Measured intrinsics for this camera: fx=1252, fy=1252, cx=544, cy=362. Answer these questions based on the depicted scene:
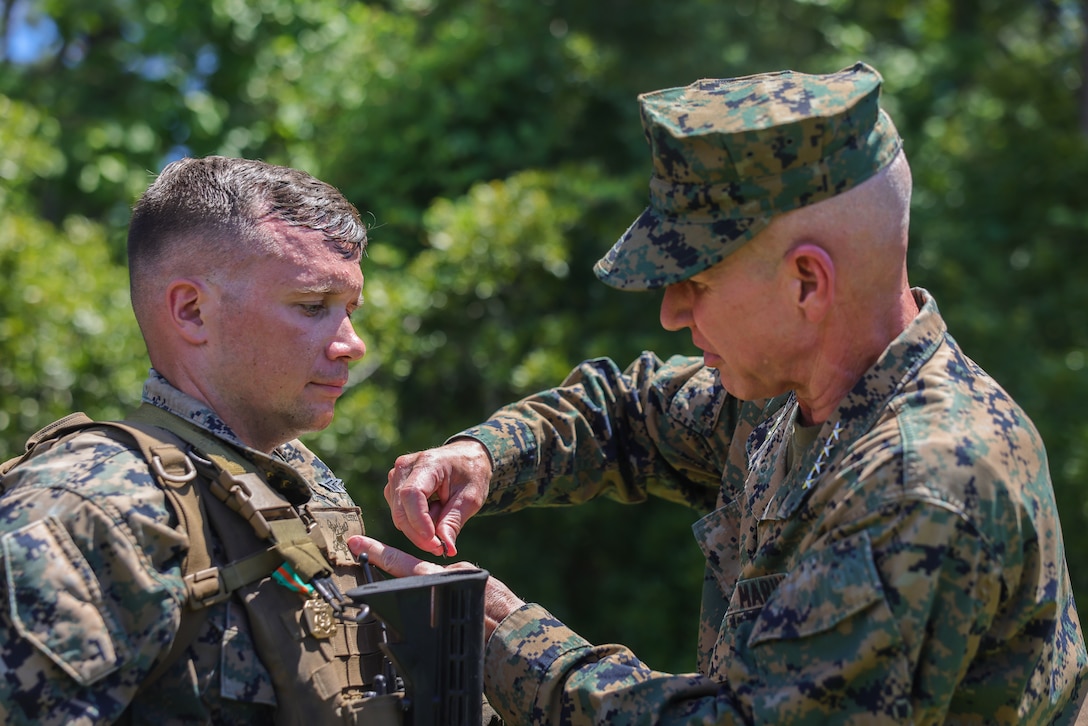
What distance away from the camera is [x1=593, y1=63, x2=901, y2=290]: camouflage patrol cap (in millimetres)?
2736

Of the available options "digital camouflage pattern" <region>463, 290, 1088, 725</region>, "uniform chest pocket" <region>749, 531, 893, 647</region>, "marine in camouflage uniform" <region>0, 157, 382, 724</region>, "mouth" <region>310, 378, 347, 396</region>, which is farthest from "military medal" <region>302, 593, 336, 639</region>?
"uniform chest pocket" <region>749, 531, 893, 647</region>

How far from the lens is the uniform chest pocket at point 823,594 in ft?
8.04

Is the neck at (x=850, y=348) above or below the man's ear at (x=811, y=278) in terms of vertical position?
below

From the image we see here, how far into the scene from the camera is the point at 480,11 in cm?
937

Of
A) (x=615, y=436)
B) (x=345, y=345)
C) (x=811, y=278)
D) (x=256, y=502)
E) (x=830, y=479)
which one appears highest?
(x=811, y=278)

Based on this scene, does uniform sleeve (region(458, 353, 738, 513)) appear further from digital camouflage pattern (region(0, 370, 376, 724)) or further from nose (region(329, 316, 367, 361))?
digital camouflage pattern (region(0, 370, 376, 724))

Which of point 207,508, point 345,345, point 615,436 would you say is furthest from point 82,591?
point 615,436

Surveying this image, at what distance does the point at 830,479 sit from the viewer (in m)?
2.75

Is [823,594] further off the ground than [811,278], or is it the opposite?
[811,278]

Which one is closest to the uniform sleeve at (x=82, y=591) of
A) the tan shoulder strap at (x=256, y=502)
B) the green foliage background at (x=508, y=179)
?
the tan shoulder strap at (x=256, y=502)

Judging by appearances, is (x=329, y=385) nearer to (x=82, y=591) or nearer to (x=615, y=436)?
(x=82, y=591)

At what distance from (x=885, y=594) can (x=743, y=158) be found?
0.98 meters

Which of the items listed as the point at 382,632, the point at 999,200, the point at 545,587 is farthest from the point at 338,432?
the point at 999,200

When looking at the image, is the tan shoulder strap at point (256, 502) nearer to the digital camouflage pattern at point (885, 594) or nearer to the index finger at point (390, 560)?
the index finger at point (390, 560)
